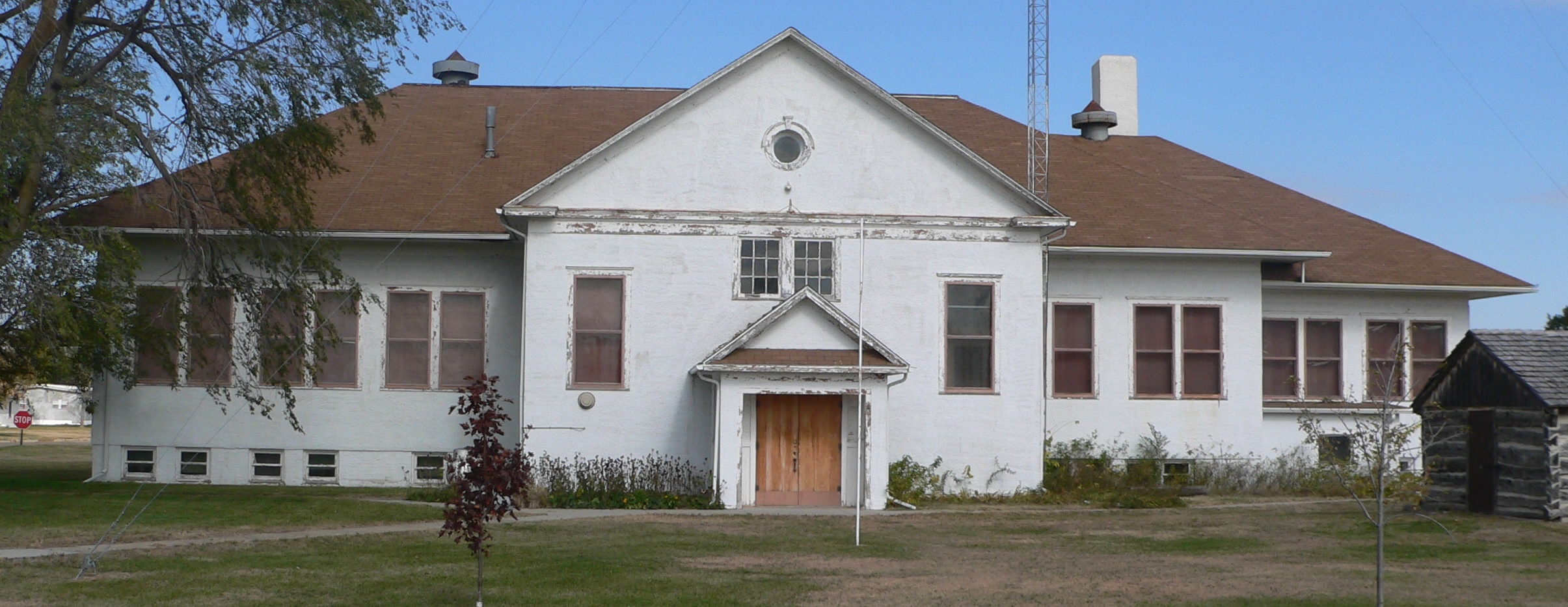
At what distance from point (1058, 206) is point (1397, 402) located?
7.03 m

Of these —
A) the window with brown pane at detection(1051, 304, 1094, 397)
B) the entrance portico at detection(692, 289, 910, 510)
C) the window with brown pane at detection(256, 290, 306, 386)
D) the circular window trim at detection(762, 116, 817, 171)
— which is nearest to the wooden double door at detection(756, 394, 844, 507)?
the entrance portico at detection(692, 289, 910, 510)

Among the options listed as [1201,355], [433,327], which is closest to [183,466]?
[433,327]

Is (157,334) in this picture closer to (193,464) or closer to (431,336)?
(193,464)

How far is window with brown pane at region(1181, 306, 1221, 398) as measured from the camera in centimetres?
2483

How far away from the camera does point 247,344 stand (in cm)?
2327

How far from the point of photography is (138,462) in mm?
24109

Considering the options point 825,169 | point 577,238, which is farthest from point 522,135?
point 825,169

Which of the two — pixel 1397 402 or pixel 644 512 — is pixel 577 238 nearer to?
pixel 644 512

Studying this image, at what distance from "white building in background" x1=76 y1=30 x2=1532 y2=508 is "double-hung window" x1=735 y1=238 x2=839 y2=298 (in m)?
0.04

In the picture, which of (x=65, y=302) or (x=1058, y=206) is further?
(x=1058, y=206)

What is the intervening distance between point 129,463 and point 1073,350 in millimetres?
16355

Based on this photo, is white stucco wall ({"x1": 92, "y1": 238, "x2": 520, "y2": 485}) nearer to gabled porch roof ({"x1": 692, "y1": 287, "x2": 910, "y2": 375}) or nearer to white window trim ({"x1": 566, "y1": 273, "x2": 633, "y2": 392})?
white window trim ({"x1": 566, "y1": 273, "x2": 633, "y2": 392})

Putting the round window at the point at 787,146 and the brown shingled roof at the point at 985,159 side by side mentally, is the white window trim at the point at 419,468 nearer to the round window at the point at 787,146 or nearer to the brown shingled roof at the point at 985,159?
the brown shingled roof at the point at 985,159

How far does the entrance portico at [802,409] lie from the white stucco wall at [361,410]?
4.79 m
